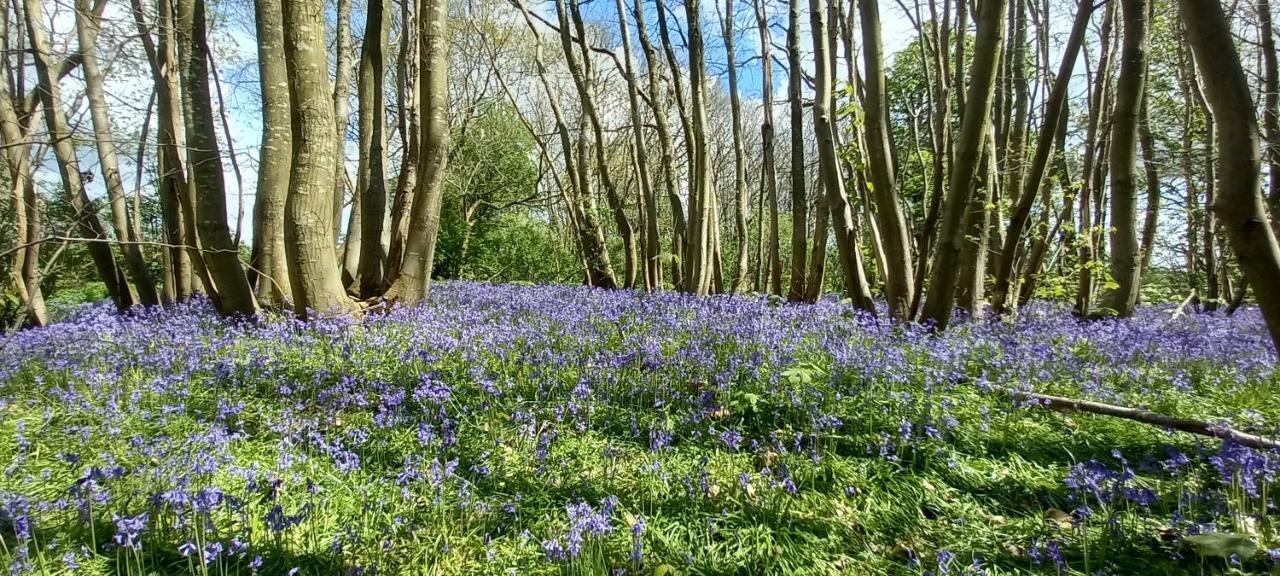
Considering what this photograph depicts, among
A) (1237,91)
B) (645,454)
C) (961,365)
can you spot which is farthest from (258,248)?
(1237,91)

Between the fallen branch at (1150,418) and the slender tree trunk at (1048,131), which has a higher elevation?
the slender tree trunk at (1048,131)

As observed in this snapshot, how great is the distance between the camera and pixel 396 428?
323cm

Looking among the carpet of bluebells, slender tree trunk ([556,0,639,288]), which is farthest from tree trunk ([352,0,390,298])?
slender tree trunk ([556,0,639,288])

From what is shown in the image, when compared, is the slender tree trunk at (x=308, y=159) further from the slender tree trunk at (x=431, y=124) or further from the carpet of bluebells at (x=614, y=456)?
the slender tree trunk at (x=431, y=124)

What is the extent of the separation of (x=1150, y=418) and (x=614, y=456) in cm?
282

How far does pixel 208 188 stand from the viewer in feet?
18.6

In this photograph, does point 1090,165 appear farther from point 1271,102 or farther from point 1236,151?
point 1236,151

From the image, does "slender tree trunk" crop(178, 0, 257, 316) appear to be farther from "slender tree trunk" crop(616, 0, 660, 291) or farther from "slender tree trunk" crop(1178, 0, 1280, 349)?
"slender tree trunk" crop(1178, 0, 1280, 349)

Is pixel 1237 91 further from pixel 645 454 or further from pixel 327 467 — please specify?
pixel 327 467

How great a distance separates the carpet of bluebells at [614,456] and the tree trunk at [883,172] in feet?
3.94

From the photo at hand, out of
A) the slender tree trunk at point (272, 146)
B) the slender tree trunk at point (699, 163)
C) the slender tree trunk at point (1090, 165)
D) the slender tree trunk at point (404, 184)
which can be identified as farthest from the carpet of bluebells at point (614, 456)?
the slender tree trunk at point (699, 163)

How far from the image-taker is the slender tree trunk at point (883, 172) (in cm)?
579

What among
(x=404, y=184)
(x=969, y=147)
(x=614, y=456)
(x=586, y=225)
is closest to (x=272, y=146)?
(x=404, y=184)

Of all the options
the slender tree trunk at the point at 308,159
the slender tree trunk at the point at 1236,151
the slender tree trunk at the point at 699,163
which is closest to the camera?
the slender tree trunk at the point at 1236,151
